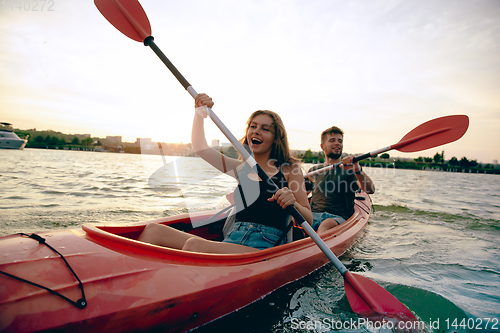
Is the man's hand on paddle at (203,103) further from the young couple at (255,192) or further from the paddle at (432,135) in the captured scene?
the paddle at (432,135)

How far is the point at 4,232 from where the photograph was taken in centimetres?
322

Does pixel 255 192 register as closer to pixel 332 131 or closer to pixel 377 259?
pixel 377 259

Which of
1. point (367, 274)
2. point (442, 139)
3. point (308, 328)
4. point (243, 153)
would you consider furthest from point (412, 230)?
point (243, 153)

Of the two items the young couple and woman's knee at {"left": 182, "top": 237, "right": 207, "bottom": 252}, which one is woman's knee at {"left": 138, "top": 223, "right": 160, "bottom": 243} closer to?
the young couple

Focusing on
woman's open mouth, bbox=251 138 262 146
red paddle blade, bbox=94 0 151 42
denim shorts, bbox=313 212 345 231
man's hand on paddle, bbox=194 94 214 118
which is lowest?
denim shorts, bbox=313 212 345 231

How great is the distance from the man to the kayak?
6.64ft

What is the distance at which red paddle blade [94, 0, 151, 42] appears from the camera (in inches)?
112

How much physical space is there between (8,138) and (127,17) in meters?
49.8

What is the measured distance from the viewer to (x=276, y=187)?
6.99 ft

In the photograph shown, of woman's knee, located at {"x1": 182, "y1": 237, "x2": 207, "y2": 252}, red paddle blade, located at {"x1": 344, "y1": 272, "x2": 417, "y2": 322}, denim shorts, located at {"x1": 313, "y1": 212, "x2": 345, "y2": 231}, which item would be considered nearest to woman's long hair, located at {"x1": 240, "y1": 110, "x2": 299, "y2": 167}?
woman's knee, located at {"x1": 182, "y1": 237, "x2": 207, "y2": 252}

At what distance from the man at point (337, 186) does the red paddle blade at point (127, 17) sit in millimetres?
3190

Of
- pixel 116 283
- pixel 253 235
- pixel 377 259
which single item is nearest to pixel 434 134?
pixel 377 259

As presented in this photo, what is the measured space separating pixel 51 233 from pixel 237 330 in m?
1.47

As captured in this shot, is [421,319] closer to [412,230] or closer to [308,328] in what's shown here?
[308,328]
